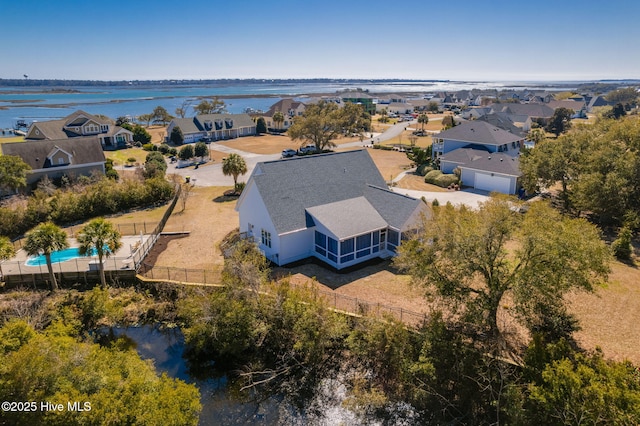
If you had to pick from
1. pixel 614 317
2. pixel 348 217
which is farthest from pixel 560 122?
pixel 348 217

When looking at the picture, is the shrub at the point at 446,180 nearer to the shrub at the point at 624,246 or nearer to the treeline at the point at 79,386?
the shrub at the point at 624,246

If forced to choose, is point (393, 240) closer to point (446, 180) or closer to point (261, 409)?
point (261, 409)

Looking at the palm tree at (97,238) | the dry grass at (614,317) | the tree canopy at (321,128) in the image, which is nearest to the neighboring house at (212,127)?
the tree canopy at (321,128)

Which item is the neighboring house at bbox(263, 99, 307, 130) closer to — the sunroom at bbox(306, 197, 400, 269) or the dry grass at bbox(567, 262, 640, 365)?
the sunroom at bbox(306, 197, 400, 269)

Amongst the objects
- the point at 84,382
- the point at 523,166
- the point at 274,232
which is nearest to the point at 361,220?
the point at 274,232

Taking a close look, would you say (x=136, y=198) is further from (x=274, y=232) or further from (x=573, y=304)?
(x=573, y=304)

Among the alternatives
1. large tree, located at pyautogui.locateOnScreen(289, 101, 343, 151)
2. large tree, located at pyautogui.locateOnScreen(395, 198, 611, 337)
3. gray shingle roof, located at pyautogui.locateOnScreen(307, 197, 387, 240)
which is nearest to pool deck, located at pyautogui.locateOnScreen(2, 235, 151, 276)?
gray shingle roof, located at pyautogui.locateOnScreen(307, 197, 387, 240)
